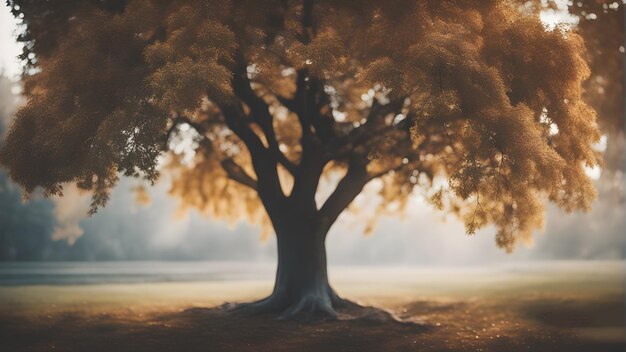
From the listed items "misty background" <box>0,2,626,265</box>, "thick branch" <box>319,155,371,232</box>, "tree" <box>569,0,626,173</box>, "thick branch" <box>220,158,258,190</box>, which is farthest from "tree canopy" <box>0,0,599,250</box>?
"misty background" <box>0,2,626,265</box>

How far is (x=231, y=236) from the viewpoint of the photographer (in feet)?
223

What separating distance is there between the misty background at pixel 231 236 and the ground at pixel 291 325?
18904mm

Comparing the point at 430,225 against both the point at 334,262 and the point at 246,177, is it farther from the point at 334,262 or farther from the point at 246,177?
the point at 246,177

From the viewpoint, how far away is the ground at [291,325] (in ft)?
36.5

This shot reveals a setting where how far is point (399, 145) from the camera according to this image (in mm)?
14664

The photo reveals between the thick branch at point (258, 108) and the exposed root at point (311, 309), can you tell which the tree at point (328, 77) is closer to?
the exposed root at point (311, 309)

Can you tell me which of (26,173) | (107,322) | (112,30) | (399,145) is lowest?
(107,322)

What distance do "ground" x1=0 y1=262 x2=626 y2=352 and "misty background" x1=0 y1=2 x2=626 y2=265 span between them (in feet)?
62.0

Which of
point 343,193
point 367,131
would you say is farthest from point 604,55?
point 343,193

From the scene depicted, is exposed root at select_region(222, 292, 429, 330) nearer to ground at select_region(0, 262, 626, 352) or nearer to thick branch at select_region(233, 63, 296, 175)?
ground at select_region(0, 262, 626, 352)

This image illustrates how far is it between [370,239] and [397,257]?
4565 mm

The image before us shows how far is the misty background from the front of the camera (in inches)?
1811

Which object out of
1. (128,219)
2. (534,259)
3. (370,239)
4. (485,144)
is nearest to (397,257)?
(370,239)

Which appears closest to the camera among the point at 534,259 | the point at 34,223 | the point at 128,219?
the point at 34,223
